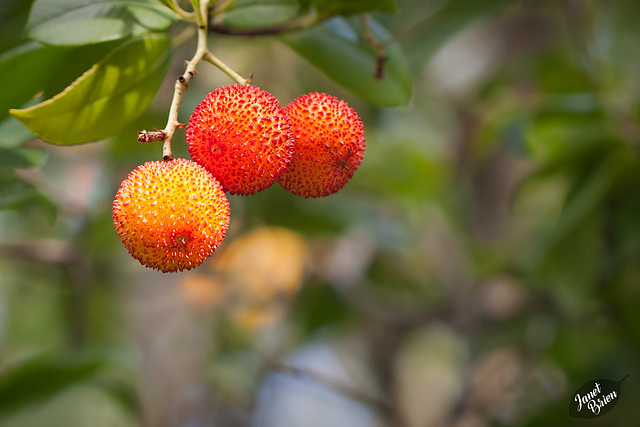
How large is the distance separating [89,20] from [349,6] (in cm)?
42

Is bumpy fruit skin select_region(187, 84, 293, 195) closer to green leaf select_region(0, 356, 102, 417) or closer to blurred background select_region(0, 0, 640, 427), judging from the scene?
blurred background select_region(0, 0, 640, 427)

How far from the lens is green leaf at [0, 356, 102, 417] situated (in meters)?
1.64

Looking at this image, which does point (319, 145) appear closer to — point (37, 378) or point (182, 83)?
point (182, 83)

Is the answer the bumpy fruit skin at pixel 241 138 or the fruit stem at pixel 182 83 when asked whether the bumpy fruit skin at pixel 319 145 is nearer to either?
the bumpy fruit skin at pixel 241 138

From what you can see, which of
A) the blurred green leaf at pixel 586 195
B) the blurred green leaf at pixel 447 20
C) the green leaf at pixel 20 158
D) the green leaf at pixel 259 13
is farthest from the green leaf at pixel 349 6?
the blurred green leaf at pixel 586 195

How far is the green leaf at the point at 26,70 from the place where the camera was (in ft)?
3.20

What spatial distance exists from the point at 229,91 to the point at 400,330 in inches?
84.0

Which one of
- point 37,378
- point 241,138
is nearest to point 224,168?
point 241,138

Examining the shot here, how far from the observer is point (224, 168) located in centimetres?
88

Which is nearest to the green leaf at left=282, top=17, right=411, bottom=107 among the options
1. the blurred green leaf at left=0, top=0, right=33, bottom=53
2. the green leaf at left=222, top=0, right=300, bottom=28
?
the green leaf at left=222, top=0, right=300, bottom=28

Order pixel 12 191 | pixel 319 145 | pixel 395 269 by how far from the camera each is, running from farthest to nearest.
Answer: pixel 395 269, pixel 12 191, pixel 319 145

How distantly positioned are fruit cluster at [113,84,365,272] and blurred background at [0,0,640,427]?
585 millimetres

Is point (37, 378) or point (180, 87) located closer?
point (180, 87)

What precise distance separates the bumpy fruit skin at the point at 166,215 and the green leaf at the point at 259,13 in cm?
31
